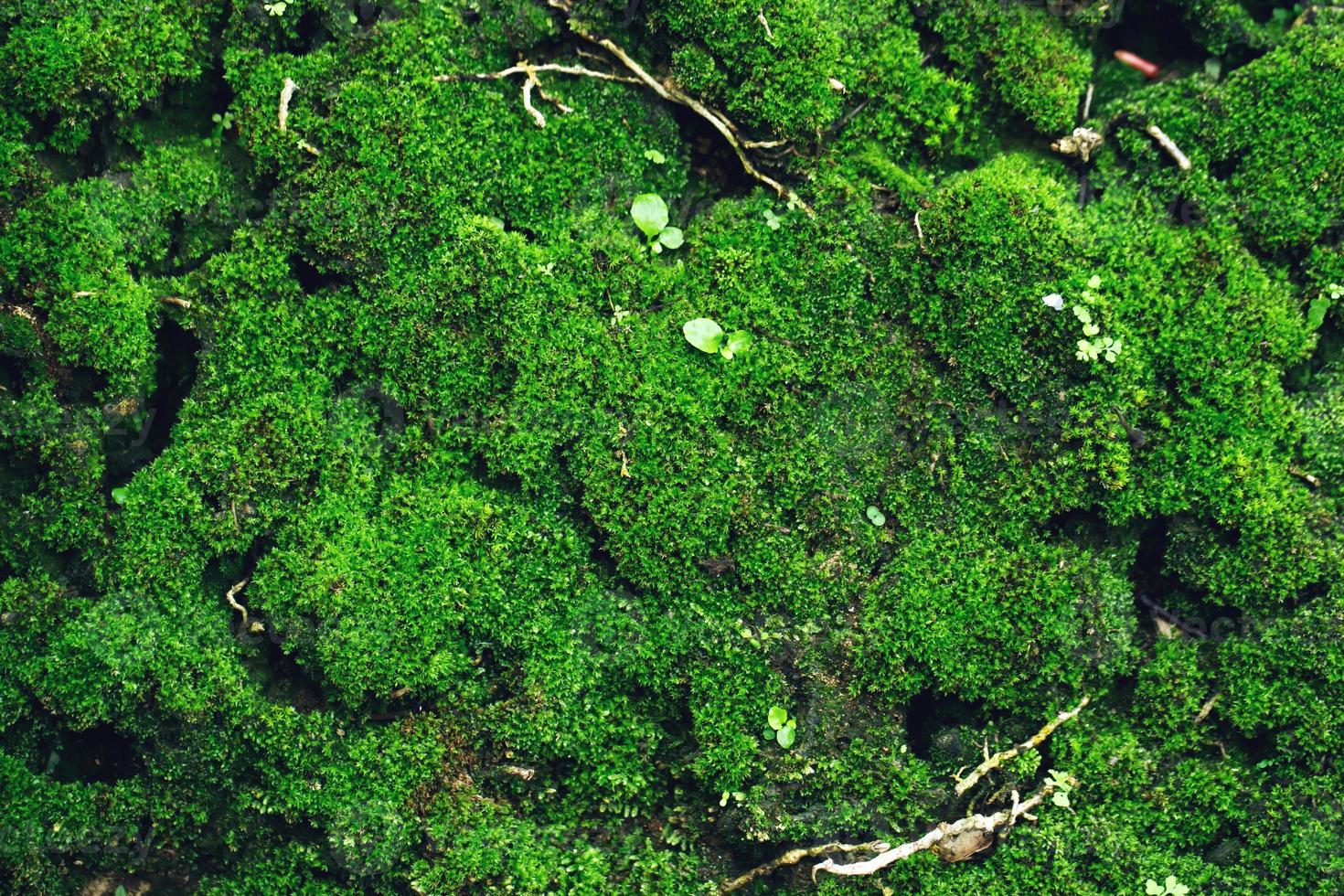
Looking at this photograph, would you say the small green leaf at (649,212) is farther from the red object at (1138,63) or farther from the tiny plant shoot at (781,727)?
the red object at (1138,63)

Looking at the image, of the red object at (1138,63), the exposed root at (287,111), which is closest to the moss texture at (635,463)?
the exposed root at (287,111)

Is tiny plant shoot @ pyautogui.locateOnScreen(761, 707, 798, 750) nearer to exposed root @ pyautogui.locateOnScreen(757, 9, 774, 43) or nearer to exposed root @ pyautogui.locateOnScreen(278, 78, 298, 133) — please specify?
exposed root @ pyautogui.locateOnScreen(757, 9, 774, 43)

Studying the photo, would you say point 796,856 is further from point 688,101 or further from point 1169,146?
point 1169,146

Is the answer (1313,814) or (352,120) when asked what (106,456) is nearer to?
(352,120)

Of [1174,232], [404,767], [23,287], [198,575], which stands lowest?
[404,767]

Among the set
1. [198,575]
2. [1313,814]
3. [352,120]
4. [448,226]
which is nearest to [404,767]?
[198,575]
